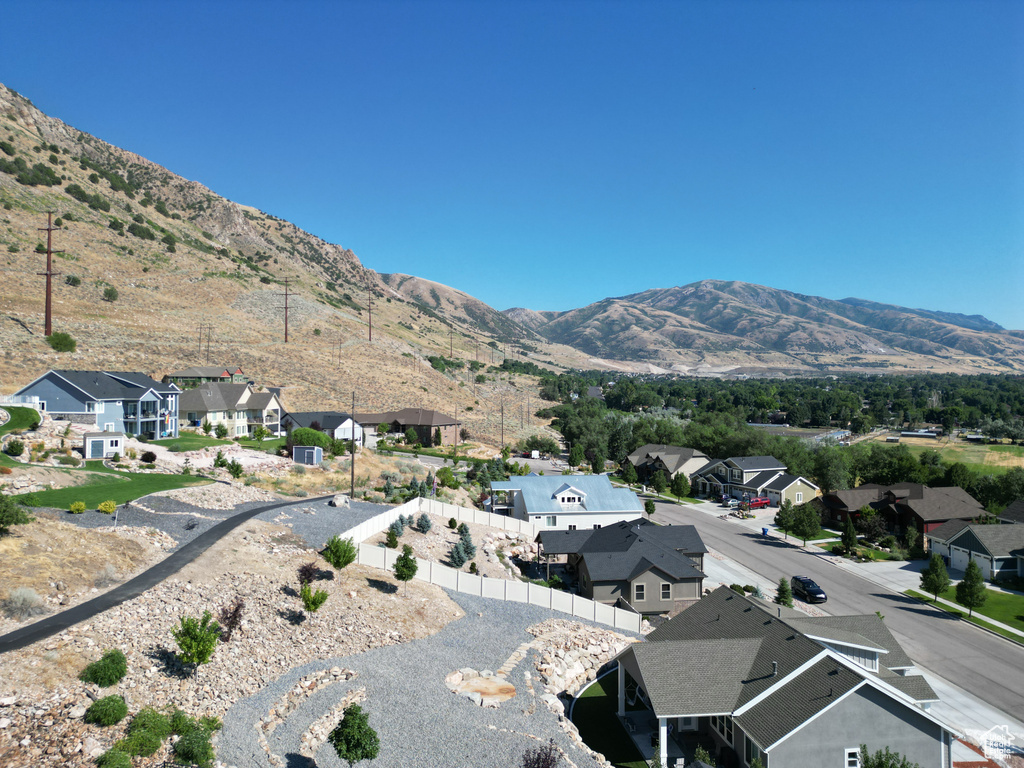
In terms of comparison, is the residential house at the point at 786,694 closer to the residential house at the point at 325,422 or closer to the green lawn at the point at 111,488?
the green lawn at the point at 111,488

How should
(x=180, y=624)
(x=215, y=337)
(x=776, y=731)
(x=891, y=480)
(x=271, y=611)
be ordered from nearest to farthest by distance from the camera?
(x=776, y=731)
(x=180, y=624)
(x=271, y=611)
(x=891, y=480)
(x=215, y=337)

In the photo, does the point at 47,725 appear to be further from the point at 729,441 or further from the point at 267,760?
the point at 729,441

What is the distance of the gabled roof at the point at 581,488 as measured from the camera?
52.0m

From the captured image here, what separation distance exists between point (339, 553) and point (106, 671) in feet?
38.9

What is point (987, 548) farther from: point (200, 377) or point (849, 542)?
point (200, 377)

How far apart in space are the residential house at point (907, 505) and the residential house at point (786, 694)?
3674cm

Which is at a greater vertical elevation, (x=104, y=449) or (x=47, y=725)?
(x=104, y=449)

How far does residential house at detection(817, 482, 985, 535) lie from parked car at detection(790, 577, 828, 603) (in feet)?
72.3

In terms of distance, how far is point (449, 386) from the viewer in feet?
400

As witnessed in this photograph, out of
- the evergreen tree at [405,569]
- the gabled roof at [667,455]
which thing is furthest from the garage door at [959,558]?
the evergreen tree at [405,569]

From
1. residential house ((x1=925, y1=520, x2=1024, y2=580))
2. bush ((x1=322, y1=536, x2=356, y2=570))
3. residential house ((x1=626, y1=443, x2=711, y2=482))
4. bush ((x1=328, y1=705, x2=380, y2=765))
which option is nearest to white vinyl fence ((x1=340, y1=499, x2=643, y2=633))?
bush ((x1=322, y1=536, x2=356, y2=570))

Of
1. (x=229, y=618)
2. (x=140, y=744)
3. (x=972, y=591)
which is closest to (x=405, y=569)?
(x=229, y=618)

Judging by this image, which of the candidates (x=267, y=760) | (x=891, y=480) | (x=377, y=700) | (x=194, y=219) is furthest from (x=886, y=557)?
(x=194, y=219)

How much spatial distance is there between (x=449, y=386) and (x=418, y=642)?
98022 millimetres
